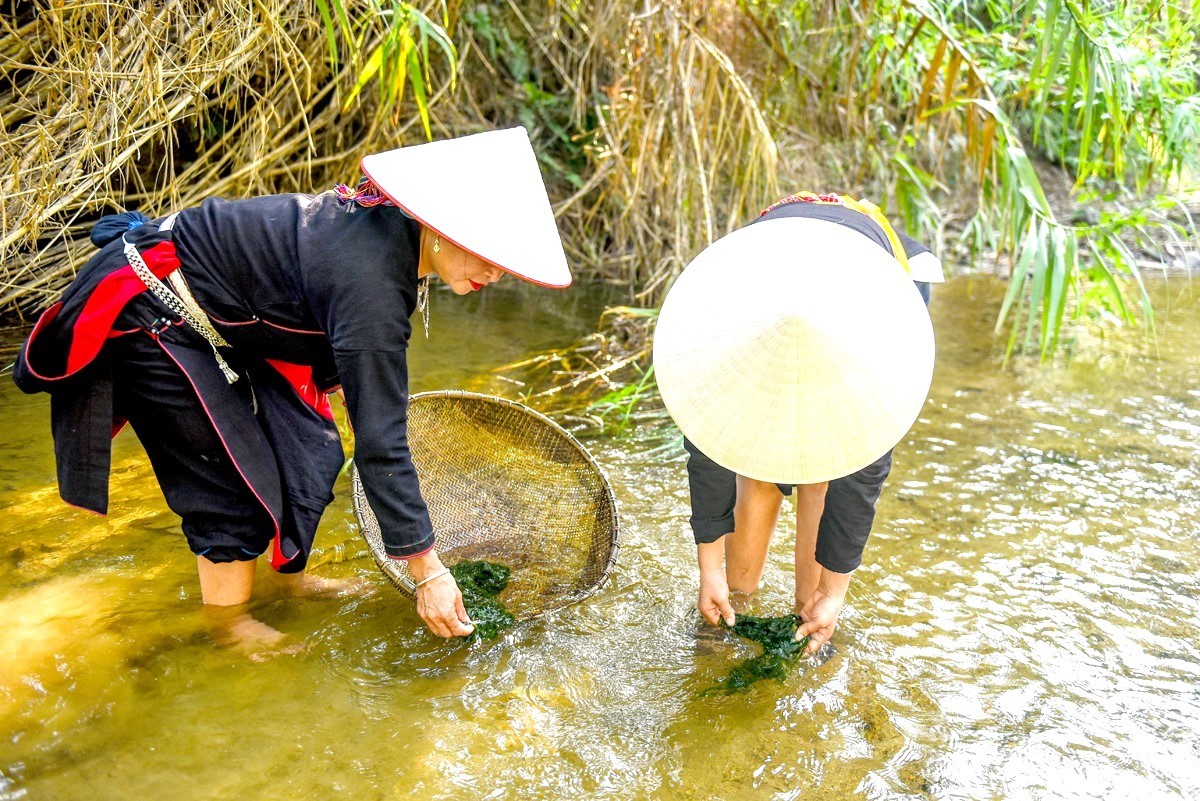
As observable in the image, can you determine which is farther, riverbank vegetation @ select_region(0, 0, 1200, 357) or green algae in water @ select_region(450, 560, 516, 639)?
riverbank vegetation @ select_region(0, 0, 1200, 357)

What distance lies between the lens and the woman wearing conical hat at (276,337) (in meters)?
1.65

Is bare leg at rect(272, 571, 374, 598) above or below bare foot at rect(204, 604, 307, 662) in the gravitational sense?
below

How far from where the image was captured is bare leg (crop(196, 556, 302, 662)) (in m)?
2.12

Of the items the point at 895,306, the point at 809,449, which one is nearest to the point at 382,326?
the point at 809,449

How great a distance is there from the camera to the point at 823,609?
2.02 m

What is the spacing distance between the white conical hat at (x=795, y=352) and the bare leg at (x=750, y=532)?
54 cm

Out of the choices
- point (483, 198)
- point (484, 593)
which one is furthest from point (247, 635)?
point (483, 198)

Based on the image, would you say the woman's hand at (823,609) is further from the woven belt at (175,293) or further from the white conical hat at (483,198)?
the woven belt at (175,293)

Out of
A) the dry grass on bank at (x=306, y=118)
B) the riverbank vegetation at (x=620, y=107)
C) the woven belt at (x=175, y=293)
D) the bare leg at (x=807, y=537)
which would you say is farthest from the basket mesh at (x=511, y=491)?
the dry grass on bank at (x=306, y=118)

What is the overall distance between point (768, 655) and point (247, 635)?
115 centimetres

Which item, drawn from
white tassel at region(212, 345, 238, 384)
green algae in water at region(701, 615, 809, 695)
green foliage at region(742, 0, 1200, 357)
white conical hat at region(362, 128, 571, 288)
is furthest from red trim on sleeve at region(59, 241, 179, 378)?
green foliage at region(742, 0, 1200, 357)

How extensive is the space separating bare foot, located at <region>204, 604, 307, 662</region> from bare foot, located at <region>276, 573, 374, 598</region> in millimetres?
148

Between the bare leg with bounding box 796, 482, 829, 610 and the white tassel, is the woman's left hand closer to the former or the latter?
the bare leg with bounding box 796, 482, 829, 610

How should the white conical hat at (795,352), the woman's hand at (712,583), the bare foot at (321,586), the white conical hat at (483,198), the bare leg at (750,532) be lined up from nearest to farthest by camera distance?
the white conical hat at (795,352) → the white conical hat at (483,198) → the woman's hand at (712,583) → the bare leg at (750,532) → the bare foot at (321,586)
